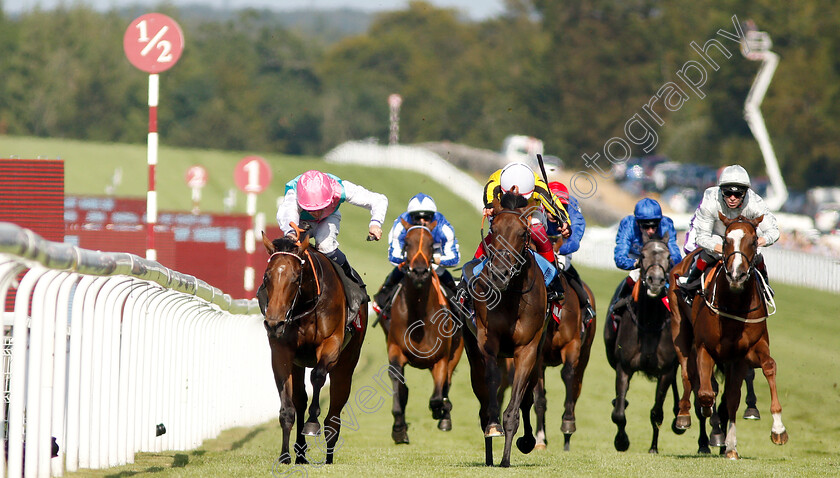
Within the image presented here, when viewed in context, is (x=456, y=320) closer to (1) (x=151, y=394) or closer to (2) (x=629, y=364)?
(2) (x=629, y=364)

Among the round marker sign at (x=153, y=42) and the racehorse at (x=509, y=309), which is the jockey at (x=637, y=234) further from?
the round marker sign at (x=153, y=42)

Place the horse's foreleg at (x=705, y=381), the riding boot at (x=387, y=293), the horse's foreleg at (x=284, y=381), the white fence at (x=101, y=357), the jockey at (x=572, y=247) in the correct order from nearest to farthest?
the white fence at (x=101, y=357) < the horse's foreleg at (x=284, y=381) < the horse's foreleg at (x=705, y=381) < the jockey at (x=572, y=247) < the riding boot at (x=387, y=293)

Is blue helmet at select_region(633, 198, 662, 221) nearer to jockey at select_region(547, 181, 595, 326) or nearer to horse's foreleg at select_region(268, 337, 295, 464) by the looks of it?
jockey at select_region(547, 181, 595, 326)

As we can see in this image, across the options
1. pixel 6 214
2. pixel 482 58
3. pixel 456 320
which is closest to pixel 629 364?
pixel 456 320

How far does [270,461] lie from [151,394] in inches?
36.5

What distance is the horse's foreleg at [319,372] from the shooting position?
7.55 m

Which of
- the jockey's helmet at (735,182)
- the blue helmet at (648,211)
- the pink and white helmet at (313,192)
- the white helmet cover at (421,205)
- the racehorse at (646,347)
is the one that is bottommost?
the racehorse at (646,347)

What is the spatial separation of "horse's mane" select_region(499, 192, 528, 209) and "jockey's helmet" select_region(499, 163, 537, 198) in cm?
36

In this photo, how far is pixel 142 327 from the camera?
23.4ft

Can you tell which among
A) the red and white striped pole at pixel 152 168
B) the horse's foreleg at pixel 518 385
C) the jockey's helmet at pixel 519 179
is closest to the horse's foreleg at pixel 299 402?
the horse's foreleg at pixel 518 385

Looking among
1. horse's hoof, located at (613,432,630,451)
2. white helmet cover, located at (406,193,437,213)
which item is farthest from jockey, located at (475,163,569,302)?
horse's hoof, located at (613,432,630,451)

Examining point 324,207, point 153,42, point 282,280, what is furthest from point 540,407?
point 153,42

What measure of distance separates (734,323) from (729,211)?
0.86 metres

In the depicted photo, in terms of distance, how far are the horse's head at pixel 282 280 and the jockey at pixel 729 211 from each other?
3.13m
